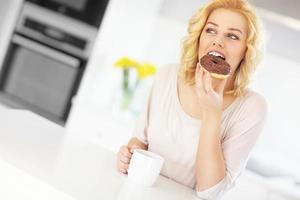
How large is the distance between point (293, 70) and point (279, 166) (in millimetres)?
575

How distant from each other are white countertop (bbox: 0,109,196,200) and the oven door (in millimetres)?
1639

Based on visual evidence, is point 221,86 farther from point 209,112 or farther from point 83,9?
point 83,9

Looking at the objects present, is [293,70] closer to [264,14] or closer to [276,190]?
[264,14]

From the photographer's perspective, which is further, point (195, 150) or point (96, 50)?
point (96, 50)

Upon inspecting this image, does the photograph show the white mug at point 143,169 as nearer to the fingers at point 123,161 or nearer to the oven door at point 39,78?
the fingers at point 123,161

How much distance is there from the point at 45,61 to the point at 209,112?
216 centimetres

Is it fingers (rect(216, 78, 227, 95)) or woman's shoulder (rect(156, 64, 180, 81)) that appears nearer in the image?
fingers (rect(216, 78, 227, 95))

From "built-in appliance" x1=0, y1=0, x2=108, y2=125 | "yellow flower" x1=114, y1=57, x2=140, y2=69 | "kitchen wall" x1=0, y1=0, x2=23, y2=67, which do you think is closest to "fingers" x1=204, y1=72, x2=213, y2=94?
"yellow flower" x1=114, y1=57, x2=140, y2=69

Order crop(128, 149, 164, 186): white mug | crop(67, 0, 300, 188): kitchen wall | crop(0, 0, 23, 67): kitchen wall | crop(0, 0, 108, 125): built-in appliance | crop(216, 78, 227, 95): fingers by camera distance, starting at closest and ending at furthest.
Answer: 1. crop(128, 149, 164, 186): white mug
2. crop(216, 78, 227, 95): fingers
3. crop(67, 0, 300, 188): kitchen wall
4. crop(0, 0, 108, 125): built-in appliance
5. crop(0, 0, 23, 67): kitchen wall

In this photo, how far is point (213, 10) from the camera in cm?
120

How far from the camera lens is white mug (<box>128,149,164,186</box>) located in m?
0.96

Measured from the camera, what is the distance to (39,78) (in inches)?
119

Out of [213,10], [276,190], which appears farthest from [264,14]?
[213,10]

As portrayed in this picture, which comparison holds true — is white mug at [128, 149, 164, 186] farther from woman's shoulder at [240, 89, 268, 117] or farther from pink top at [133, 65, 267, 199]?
woman's shoulder at [240, 89, 268, 117]
